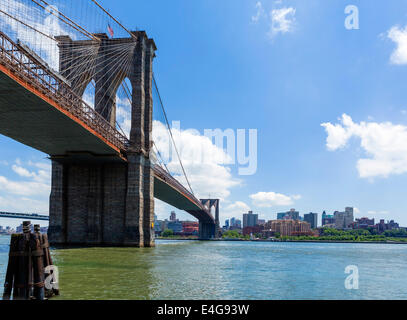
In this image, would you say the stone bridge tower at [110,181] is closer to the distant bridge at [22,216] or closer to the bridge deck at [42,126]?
the bridge deck at [42,126]

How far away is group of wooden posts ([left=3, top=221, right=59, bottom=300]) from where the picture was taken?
9266 mm

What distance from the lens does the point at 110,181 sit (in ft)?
142

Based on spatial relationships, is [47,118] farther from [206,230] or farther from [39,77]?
[206,230]

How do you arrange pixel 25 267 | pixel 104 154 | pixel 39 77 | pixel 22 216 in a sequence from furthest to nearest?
pixel 22 216, pixel 104 154, pixel 39 77, pixel 25 267

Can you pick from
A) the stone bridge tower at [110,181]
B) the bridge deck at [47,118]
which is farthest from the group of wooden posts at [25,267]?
the stone bridge tower at [110,181]

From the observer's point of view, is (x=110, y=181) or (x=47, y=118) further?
(x=110, y=181)

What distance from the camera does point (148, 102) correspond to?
4519cm

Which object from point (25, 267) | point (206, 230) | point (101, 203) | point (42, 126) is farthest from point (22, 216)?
point (25, 267)

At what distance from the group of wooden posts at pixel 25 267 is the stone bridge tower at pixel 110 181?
3173 cm

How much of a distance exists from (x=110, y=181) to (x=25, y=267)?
34459mm

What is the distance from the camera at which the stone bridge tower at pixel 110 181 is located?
137 ft
